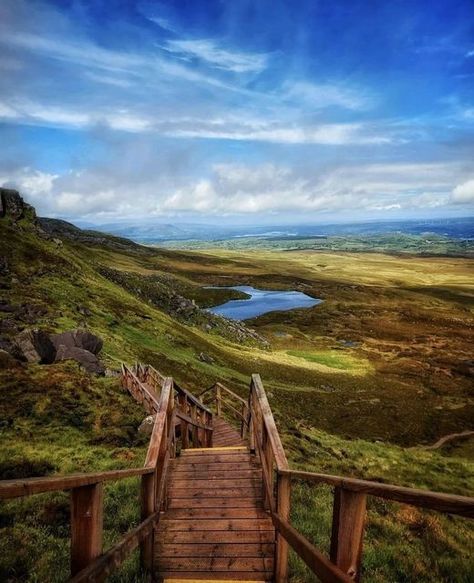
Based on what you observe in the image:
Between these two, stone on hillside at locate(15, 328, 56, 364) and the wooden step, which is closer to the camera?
the wooden step

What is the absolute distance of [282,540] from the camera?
571cm

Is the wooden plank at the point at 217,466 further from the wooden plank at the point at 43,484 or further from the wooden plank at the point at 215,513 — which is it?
the wooden plank at the point at 43,484

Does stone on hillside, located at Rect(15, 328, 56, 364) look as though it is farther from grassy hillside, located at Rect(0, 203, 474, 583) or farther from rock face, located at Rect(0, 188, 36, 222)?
rock face, located at Rect(0, 188, 36, 222)

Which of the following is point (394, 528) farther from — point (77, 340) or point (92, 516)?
point (77, 340)

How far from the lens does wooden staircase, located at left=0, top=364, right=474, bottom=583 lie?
3.40 metres

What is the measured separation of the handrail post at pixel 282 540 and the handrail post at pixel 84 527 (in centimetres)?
260

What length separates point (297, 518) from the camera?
9.23 metres

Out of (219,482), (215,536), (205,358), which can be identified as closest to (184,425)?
(219,482)

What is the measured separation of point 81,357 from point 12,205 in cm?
4037

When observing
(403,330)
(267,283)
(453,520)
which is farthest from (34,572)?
(267,283)

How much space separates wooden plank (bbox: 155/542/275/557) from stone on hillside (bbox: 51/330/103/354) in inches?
655

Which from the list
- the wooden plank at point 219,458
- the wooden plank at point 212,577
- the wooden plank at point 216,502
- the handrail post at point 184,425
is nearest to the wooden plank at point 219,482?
the wooden plank at point 216,502

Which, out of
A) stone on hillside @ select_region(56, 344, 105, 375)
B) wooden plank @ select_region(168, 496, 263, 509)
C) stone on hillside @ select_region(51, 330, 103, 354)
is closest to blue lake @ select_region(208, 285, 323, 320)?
stone on hillside @ select_region(51, 330, 103, 354)

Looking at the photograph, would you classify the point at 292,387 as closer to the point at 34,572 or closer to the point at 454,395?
the point at 454,395
